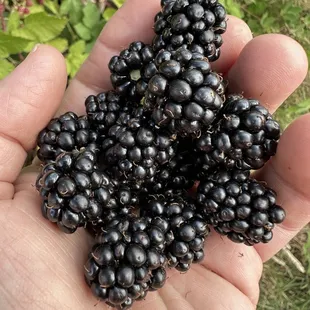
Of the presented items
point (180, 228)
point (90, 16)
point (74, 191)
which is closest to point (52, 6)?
point (90, 16)

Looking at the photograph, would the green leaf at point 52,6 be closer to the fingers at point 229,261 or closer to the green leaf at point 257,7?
the green leaf at point 257,7

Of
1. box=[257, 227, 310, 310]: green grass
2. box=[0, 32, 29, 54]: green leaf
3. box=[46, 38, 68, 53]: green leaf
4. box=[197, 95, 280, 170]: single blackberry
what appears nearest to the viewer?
box=[197, 95, 280, 170]: single blackberry

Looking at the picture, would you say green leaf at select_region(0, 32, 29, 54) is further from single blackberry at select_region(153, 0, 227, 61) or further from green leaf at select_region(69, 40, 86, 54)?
single blackberry at select_region(153, 0, 227, 61)

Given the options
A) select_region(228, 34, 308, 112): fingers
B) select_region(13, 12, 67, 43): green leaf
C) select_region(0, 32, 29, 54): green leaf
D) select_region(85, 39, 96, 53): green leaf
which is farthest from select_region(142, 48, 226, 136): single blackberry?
select_region(85, 39, 96, 53): green leaf

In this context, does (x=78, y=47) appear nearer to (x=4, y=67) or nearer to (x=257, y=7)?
(x=4, y=67)

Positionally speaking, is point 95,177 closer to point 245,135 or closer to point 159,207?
point 159,207

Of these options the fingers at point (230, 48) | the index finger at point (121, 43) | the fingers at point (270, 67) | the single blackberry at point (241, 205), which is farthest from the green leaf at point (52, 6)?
the single blackberry at point (241, 205)

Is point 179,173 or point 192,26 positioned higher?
point 192,26
